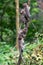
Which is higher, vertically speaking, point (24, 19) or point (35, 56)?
point (24, 19)

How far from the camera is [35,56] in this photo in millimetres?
4043

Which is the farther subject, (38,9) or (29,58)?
(38,9)

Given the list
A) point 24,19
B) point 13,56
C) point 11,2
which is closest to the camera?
point 24,19

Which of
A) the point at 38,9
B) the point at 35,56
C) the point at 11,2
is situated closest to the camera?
the point at 35,56

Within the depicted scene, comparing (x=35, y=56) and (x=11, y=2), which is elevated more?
(x=11, y=2)

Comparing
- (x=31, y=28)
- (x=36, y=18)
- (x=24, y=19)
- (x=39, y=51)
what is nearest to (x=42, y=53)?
(x=39, y=51)

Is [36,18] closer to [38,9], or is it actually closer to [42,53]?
[38,9]

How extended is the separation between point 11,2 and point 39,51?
2.34m

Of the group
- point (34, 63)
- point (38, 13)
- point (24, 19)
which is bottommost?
point (34, 63)

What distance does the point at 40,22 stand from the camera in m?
6.51

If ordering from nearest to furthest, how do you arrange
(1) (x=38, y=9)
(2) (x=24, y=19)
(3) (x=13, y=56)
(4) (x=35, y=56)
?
(2) (x=24, y=19) → (4) (x=35, y=56) → (3) (x=13, y=56) → (1) (x=38, y=9)

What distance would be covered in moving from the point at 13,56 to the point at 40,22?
2.39 metres

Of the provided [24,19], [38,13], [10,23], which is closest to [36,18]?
[38,13]

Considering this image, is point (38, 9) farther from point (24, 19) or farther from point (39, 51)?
point (24, 19)
